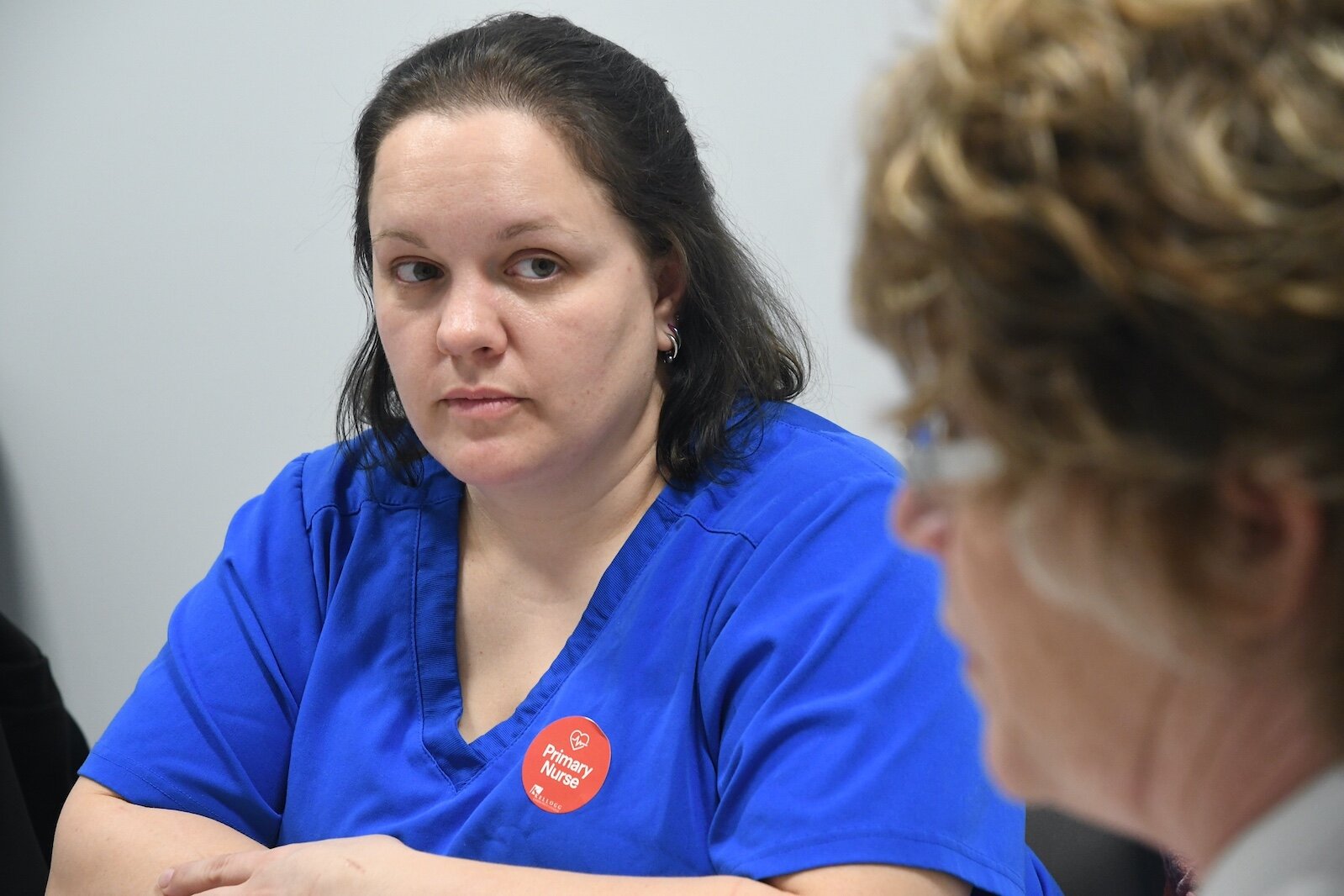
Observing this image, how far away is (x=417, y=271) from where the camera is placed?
1341mm

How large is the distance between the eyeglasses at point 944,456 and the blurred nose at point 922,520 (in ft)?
0.03

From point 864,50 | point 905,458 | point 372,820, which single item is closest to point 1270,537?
point 905,458

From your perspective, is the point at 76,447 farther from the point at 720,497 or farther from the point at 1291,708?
the point at 1291,708

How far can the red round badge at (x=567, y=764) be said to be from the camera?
1217 millimetres

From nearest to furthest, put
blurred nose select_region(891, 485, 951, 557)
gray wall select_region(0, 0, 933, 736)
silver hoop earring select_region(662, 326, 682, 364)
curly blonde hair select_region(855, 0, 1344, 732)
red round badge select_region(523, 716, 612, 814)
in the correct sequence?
curly blonde hair select_region(855, 0, 1344, 732) → blurred nose select_region(891, 485, 951, 557) → red round badge select_region(523, 716, 612, 814) → silver hoop earring select_region(662, 326, 682, 364) → gray wall select_region(0, 0, 933, 736)

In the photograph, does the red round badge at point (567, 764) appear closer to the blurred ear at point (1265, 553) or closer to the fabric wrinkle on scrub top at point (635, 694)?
the fabric wrinkle on scrub top at point (635, 694)

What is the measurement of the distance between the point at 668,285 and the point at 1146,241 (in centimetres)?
102

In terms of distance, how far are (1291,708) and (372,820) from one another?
102 cm

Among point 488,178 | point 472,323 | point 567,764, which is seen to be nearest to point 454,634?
point 567,764

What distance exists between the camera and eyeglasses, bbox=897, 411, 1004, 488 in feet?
1.71

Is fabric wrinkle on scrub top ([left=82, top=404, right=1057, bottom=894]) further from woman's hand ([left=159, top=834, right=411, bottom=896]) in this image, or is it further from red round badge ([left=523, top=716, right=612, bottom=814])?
woman's hand ([left=159, top=834, right=411, bottom=896])

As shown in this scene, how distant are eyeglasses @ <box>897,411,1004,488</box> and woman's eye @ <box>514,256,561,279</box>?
762mm

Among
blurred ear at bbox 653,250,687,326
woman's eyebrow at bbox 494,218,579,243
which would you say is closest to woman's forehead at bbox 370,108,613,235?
woman's eyebrow at bbox 494,218,579,243

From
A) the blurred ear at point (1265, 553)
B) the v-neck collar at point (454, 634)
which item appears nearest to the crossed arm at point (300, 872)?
the v-neck collar at point (454, 634)
